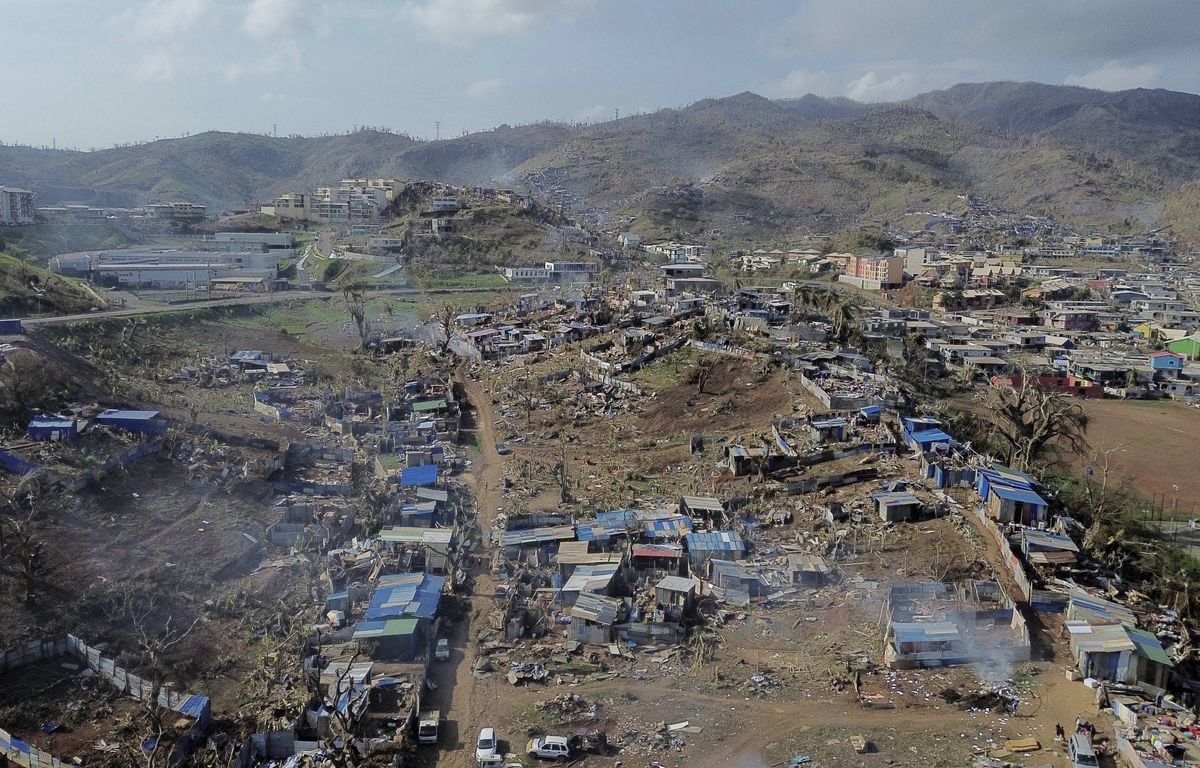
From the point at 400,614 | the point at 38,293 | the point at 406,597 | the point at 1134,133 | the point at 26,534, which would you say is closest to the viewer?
the point at 400,614

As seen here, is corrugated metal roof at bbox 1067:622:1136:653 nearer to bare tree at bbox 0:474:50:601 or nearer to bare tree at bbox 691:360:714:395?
bare tree at bbox 691:360:714:395

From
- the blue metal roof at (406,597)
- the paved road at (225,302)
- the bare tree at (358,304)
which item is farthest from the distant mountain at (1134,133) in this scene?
the blue metal roof at (406,597)

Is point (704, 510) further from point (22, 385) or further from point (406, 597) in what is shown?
point (22, 385)

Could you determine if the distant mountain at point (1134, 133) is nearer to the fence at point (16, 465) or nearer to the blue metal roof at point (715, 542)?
the blue metal roof at point (715, 542)

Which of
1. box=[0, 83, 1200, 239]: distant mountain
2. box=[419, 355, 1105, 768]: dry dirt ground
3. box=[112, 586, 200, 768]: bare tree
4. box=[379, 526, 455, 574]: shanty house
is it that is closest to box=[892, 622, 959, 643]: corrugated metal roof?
box=[419, 355, 1105, 768]: dry dirt ground

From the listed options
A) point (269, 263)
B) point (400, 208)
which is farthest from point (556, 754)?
point (400, 208)

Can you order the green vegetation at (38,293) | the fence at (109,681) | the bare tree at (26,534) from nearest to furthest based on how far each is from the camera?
the fence at (109,681) < the bare tree at (26,534) < the green vegetation at (38,293)

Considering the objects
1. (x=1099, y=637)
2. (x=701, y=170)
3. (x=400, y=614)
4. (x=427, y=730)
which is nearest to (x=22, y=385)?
(x=400, y=614)
